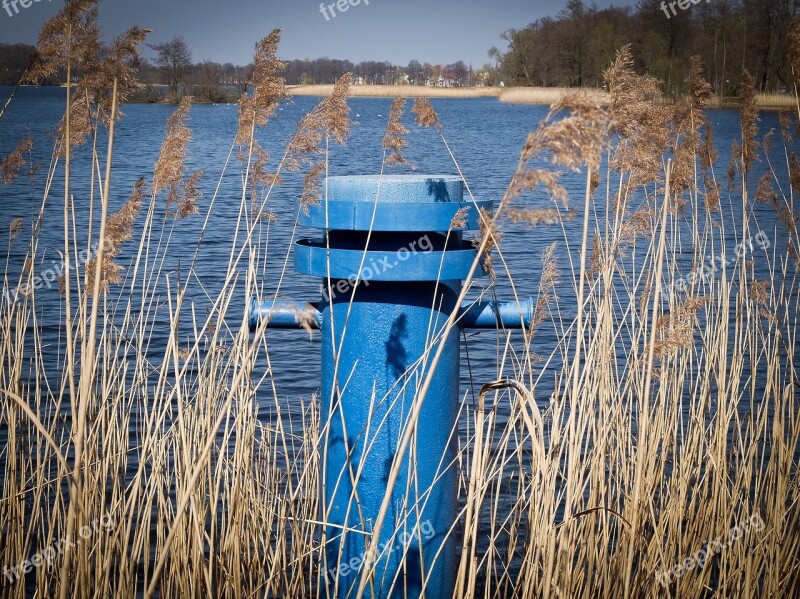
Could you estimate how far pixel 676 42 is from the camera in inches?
1893

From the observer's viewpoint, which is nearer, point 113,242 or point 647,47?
point 113,242

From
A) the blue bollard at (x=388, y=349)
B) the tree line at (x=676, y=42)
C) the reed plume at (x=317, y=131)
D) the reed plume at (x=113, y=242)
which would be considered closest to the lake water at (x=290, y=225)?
the blue bollard at (x=388, y=349)

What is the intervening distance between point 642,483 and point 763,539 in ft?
1.58

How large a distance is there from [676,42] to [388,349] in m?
49.8

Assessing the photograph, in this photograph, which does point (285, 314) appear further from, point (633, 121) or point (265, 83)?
point (633, 121)

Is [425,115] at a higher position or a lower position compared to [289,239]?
higher

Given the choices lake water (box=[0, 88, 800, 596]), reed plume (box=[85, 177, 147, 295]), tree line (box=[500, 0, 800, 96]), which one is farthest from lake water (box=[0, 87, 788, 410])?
tree line (box=[500, 0, 800, 96])

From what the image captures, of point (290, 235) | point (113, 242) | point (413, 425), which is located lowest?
point (290, 235)

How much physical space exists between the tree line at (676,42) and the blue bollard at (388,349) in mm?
30633

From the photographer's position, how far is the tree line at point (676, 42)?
39.7 metres

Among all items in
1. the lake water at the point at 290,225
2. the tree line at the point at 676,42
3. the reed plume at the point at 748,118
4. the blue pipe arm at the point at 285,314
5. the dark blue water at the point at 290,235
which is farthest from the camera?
the tree line at the point at 676,42

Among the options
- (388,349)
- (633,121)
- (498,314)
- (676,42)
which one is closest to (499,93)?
(676,42)

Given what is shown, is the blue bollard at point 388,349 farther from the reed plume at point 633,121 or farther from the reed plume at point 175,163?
the reed plume at point 175,163

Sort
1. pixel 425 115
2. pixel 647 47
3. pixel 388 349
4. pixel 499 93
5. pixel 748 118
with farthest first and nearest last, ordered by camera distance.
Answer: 1. pixel 499 93
2. pixel 647 47
3. pixel 748 118
4. pixel 425 115
5. pixel 388 349
